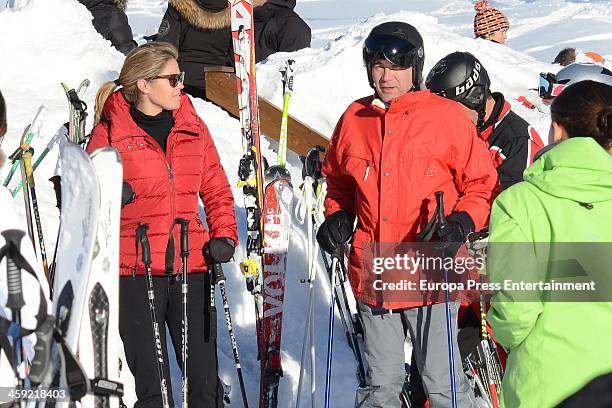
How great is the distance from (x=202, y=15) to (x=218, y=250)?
442cm

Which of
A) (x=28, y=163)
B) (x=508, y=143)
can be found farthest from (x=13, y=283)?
(x=508, y=143)

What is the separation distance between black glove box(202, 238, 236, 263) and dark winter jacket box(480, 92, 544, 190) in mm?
1524

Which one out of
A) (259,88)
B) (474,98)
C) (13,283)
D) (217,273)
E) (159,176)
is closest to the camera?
(13,283)

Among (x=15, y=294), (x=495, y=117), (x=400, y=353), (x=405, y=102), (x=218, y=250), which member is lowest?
(x=400, y=353)

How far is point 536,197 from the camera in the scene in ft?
9.32

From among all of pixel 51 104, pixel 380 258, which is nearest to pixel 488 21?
pixel 51 104

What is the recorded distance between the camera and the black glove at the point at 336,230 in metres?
4.34

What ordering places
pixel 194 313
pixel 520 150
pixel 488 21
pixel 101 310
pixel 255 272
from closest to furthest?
pixel 101 310 < pixel 194 313 < pixel 520 150 < pixel 255 272 < pixel 488 21

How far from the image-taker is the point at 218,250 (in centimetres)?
446

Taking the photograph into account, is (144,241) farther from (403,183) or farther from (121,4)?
(121,4)

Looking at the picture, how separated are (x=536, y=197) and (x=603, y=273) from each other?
32 cm

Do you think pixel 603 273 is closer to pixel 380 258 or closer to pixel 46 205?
pixel 380 258

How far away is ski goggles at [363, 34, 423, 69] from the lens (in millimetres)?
4117

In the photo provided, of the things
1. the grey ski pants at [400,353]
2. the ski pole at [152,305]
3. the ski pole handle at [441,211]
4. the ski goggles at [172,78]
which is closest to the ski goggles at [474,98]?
the ski pole handle at [441,211]
